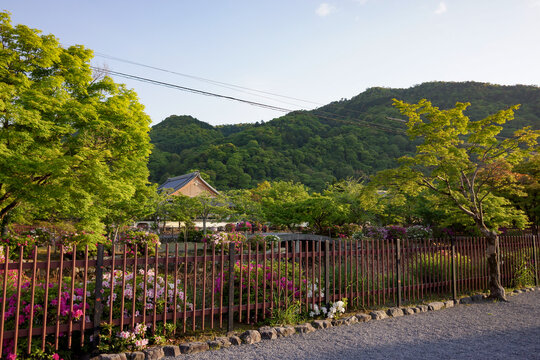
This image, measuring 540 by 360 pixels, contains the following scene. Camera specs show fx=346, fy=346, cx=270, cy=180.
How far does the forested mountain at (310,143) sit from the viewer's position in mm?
52156

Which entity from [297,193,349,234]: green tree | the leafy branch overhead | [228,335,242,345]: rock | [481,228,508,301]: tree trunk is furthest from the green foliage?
[297,193,349,234]: green tree

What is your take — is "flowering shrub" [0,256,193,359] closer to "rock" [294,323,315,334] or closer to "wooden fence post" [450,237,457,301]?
"rock" [294,323,315,334]

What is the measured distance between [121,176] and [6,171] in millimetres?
3019

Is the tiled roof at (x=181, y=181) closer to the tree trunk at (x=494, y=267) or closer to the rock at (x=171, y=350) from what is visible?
the tree trunk at (x=494, y=267)

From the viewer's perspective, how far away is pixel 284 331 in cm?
565

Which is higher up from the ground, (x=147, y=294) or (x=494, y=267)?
(x=147, y=294)

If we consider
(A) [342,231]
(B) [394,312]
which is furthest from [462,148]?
(A) [342,231]

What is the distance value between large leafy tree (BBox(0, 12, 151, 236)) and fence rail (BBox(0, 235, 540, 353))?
8.58ft

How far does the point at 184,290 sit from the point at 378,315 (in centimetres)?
390

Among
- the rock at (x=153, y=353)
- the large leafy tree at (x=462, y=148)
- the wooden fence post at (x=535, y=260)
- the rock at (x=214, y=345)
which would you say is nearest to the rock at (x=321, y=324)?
the rock at (x=214, y=345)

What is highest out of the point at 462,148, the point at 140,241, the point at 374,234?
the point at 462,148

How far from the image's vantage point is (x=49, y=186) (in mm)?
9102

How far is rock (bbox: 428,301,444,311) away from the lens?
7.63 meters

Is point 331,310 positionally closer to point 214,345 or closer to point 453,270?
point 214,345
